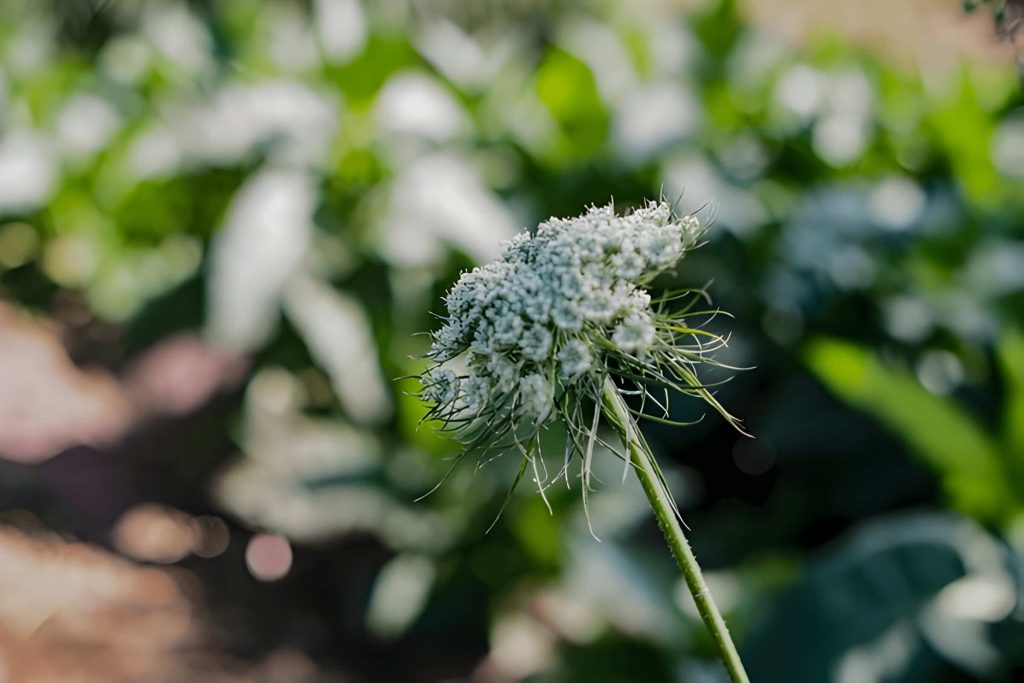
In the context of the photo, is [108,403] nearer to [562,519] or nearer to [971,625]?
[562,519]

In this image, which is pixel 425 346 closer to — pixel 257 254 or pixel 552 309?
pixel 257 254

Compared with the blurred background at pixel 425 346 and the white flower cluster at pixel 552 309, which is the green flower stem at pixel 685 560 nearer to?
the white flower cluster at pixel 552 309

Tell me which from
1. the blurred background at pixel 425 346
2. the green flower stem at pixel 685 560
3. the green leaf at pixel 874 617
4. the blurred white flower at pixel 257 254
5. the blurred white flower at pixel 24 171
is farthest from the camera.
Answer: the blurred white flower at pixel 24 171

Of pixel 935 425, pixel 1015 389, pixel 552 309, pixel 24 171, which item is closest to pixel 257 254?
pixel 24 171

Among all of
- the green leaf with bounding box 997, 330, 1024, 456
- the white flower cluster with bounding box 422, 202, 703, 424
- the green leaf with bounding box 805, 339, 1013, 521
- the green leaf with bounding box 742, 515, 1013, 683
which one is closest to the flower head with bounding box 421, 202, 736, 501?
the white flower cluster with bounding box 422, 202, 703, 424

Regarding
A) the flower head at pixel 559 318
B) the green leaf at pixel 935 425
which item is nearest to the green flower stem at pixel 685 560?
the flower head at pixel 559 318

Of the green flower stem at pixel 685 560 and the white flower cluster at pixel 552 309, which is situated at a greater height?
→ the white flower cluster at pixel 552 309

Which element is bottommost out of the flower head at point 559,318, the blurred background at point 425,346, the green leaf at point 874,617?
the flower head at point 559,318

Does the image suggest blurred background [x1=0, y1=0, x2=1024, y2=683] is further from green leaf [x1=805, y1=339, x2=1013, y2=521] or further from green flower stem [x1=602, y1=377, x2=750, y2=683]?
green flower stem [x1=602, y1=377, x2=750, y2=683]
